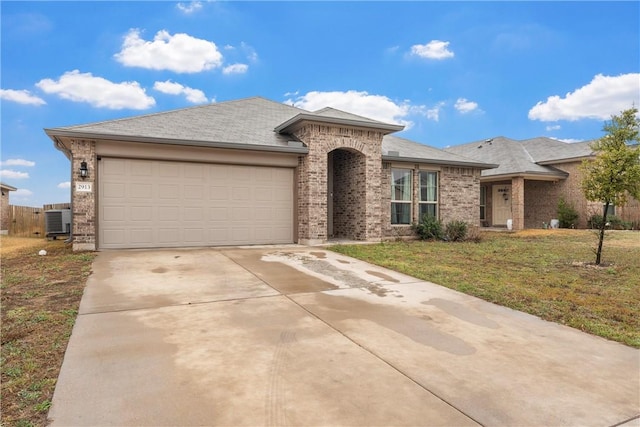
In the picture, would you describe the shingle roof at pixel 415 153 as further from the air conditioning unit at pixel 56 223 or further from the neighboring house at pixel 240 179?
the air conditioning unit at pixel 56 223

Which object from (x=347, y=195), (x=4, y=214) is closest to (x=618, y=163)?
(x=347, y=195)

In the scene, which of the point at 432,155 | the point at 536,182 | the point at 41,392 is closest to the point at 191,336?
the point at 41,392

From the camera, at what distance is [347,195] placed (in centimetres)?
1378

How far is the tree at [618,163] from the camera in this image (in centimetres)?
839

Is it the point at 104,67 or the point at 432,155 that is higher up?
the point at 104,67

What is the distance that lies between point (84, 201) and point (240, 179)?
4.19 m

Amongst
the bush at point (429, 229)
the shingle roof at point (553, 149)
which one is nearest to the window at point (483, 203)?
the shingle roof at point (553, 149)

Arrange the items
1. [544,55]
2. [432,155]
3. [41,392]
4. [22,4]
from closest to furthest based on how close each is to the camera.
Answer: [41,392], [22,4], [432,155], [544,55]

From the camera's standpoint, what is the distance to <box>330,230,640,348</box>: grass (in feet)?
Answer: 15.9

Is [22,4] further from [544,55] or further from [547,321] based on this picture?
[544,55]

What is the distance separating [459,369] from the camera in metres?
3.21

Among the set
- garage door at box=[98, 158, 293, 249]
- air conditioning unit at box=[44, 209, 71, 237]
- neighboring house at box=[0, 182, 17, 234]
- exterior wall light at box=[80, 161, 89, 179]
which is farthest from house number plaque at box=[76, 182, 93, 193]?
neighboring house at box=[0, 182, 17, 234]

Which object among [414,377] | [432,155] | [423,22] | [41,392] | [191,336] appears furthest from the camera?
[432,155]

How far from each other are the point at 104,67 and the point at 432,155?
14.0 m
